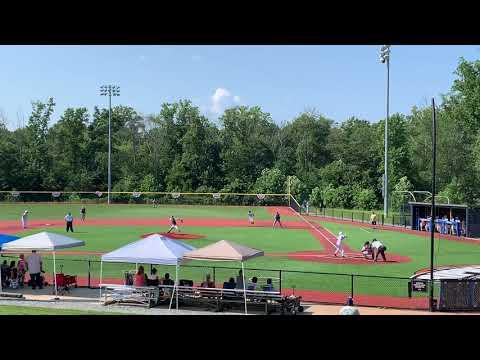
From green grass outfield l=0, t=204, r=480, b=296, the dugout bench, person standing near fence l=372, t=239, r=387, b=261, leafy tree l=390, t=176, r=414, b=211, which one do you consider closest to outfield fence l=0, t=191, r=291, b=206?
leafy tree l=390, t=176, r=414, b=211

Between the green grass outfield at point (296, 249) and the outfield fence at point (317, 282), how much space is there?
3 centimetres

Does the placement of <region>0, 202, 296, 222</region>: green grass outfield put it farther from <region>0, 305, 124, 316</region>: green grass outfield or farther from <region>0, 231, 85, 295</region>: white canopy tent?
<region>0, 305, 124, 316</region>: green grass outfield

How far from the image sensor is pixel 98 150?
91312mm

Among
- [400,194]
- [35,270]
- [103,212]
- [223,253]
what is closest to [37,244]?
[35,270]

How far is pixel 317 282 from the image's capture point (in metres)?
20.8

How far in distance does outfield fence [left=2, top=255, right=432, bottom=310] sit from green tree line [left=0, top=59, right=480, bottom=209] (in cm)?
4782

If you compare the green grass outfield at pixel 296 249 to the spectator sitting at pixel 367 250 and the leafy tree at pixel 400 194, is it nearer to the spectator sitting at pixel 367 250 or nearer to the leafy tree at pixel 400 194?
the spectator sitting at pixel 367 250

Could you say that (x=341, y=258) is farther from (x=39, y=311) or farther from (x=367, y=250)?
(x=39, y=311)

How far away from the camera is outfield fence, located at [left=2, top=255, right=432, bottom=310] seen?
1781 centimetres

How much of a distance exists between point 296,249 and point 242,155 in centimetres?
5875

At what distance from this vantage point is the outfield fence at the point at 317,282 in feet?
58.4
